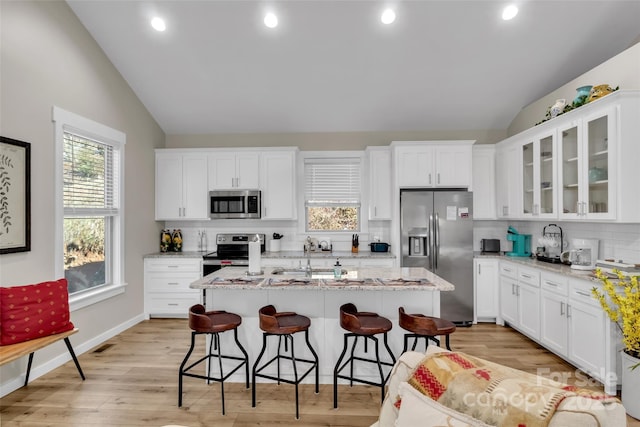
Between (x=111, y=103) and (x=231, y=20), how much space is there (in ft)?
5.93

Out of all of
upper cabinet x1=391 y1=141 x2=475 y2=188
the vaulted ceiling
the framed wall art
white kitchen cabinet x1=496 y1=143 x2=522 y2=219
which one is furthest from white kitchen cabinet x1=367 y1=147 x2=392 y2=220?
the framed wall art

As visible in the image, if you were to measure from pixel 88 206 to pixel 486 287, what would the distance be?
16.4 feet

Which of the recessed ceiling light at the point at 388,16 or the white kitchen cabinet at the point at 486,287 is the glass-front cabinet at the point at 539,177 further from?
the recessed ceiling light at the point at 388,16

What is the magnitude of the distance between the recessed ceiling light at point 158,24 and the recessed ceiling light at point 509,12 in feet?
11.9

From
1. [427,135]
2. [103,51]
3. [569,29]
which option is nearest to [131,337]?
[103,51]

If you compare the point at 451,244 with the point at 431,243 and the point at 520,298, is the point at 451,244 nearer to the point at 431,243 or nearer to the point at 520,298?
the point at 431,243

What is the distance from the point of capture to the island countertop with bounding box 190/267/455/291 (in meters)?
2.66

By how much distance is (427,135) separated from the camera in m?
5.30

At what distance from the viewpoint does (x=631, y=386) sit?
8.07 feet

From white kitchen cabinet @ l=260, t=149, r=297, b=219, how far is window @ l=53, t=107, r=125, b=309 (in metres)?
1.87

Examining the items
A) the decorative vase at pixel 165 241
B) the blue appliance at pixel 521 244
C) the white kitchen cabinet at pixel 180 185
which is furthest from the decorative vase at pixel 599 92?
the decorative vase at pixel 165 241

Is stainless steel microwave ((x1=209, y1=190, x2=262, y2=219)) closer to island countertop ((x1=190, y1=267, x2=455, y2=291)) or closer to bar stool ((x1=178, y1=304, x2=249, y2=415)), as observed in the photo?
island countertop ((x1=190, y1=267, x2=455, y2=291))

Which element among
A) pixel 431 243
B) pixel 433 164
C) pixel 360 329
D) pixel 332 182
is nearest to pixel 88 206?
pixel 332 182

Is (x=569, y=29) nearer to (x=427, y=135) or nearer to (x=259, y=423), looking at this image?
(x=427, y=135)
